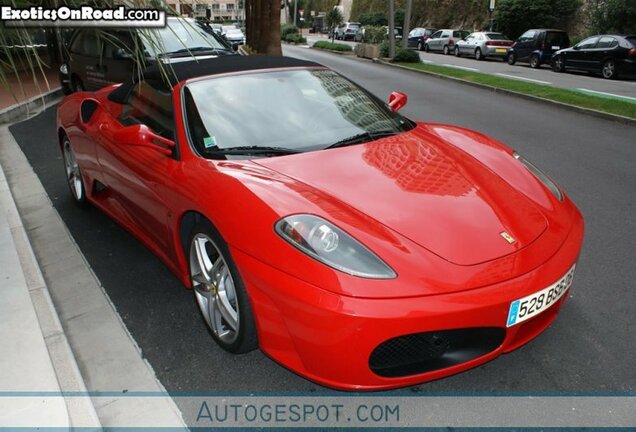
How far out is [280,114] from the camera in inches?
127

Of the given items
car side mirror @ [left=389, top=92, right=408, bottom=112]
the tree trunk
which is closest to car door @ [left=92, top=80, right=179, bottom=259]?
car side mirror @ [left=389, top=92, right=408, bottom=112]

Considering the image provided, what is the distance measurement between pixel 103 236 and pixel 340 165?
2.43 meters

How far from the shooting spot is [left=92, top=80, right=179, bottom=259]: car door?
3150 mm

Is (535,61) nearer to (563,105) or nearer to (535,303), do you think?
(563,105)

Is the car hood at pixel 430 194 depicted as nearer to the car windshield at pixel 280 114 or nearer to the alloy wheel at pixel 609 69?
the car windshield at pixel 280 114

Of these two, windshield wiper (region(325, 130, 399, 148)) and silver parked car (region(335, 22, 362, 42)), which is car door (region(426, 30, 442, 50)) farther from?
windshield wiper (region(325, 130, 399, 148))

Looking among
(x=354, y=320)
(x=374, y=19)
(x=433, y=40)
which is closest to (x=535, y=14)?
(x=433, y=40)

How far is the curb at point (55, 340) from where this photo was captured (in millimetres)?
2311

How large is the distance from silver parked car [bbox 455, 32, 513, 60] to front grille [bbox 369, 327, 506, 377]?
2477 cm

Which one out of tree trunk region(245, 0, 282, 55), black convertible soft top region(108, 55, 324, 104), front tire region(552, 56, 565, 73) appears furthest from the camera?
front tire region(552, 56, 565, 73)

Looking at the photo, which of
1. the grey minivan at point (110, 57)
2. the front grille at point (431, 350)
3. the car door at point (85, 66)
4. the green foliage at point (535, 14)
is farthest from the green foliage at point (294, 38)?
the front grille at point (431, 350)

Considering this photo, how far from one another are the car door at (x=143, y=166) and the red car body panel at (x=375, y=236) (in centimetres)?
2

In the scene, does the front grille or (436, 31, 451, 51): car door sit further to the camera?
(436, 31, 451, 51): car door

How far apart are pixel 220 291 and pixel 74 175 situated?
290 cm
